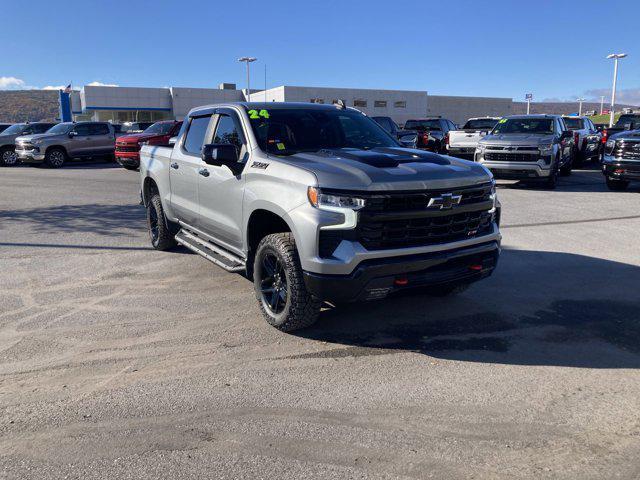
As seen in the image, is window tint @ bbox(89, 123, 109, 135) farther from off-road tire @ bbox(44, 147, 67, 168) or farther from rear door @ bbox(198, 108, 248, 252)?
rear door @ bbox(198, 108, 248, 252)

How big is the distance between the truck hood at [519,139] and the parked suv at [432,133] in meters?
7.87

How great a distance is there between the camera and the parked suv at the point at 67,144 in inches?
842

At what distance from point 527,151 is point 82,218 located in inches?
404

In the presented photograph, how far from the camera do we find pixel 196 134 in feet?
20.7

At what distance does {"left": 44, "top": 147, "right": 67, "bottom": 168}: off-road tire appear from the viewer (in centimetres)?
2162

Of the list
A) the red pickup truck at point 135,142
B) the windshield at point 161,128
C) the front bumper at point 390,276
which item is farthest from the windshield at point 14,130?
the front bumper at point 390,276

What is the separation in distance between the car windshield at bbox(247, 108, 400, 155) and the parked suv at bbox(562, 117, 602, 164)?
15.4 metres

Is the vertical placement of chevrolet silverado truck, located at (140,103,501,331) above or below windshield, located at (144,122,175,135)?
below

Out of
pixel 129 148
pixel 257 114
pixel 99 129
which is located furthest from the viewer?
pixel 99 129

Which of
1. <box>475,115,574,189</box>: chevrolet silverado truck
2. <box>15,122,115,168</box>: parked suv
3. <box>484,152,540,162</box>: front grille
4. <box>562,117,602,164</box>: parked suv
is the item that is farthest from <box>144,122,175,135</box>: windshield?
<box>562,117,602,164</box>: parked suv

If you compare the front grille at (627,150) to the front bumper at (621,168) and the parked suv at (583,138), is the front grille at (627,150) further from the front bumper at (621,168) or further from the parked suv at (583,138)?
the parked suv at (583,138)

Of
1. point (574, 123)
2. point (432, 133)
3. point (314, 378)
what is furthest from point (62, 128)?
point (314, 378)

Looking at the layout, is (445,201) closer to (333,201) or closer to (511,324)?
(333,201)

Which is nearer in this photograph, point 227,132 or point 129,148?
point 227,132
